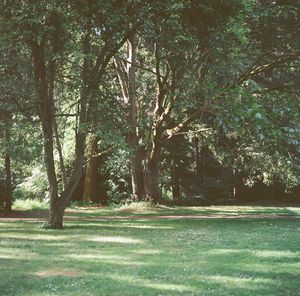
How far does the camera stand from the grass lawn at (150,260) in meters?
9.45

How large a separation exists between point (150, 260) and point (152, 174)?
20.3m

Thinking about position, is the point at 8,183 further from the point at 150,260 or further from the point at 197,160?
the point at 150,260

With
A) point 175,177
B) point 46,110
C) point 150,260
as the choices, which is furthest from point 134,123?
point 150,260

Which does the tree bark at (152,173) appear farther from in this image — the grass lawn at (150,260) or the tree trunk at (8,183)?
the grass lawn at (150,260)

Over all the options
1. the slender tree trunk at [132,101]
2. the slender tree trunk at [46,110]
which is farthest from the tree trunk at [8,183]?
the slender tree trunk at [46,110]

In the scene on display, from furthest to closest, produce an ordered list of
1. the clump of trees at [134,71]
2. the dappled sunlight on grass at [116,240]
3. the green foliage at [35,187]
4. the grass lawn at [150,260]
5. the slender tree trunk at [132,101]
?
the green foliage at [35,187], the slender tree trunk at [132,101], the clump of trees at [134,71], the dappled sunlight on grass at [116,240], the grass lawn at [150,260]

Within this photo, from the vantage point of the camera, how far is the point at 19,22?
1706cm

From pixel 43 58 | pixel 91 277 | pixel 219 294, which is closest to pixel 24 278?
pixel 91 277

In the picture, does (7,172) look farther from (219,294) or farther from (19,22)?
(219,294)

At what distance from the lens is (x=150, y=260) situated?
12.5m

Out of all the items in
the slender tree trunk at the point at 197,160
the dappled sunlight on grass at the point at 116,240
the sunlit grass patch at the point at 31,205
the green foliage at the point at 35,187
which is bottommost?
the dappled sunlight on grass at the point at 116,240

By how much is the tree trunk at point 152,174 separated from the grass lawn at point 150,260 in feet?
38.7

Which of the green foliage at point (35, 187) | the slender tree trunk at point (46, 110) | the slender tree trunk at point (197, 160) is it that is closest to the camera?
the slender tree trunk at point (46, 110)

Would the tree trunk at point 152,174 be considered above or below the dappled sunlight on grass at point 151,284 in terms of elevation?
above
